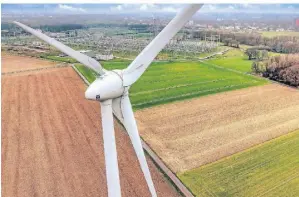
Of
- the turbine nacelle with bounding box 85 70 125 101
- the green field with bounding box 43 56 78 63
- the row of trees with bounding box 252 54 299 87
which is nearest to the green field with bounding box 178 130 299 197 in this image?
the turbine nacelle with bounding box 85 70 125 101

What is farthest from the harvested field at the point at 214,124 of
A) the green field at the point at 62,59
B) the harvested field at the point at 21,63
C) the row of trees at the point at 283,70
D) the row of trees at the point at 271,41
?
the row of trees at the point at 271,41

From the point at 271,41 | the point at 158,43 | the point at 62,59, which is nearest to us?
the point at 158,43

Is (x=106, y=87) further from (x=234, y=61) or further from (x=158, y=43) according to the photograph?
(x=234, y=61)

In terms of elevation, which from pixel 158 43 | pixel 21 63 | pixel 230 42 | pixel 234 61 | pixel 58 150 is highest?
pixel 158 43

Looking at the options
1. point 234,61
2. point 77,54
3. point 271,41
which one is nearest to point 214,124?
point 77,54

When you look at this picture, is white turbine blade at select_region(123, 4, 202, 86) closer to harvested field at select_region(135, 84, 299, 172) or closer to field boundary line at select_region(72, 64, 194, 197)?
field boundary line at select_region(72, 64, 194, 197)

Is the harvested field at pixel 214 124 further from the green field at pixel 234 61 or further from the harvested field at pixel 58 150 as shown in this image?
the green field at pixel 234 61

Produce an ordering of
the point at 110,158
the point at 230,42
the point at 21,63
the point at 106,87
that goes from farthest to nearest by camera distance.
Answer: the point at 230,42 → the point at 21,63 → the point at 110,158 → the point at 106,87

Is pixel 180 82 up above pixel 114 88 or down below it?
below
